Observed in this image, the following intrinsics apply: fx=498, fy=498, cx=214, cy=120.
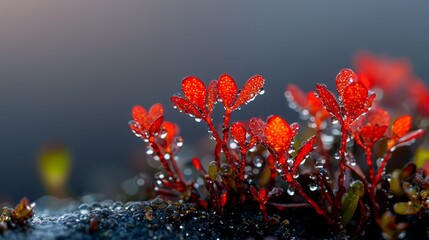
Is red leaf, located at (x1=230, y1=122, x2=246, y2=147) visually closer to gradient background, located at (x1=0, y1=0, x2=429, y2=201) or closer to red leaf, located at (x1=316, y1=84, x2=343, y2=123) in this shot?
red leaf, located at (x1=316, y1=84, x2=343, y2=123)

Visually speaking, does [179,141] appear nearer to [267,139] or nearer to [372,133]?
[267,139]

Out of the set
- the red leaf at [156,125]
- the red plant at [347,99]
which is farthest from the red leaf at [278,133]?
the red leaf at [156,125]

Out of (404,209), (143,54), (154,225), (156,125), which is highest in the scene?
(143,54)

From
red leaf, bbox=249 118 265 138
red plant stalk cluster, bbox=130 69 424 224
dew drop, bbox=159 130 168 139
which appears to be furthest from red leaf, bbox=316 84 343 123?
dew drop, bbox=159 130 168 139

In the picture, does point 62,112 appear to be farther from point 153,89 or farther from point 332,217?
point 332,217

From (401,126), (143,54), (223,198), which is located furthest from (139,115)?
(143,54)

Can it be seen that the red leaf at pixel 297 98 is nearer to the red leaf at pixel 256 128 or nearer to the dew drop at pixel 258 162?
the dew drop at pixel 258 162

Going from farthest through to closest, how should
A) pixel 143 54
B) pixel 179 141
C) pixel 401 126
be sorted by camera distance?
1. pixel 143 54
2. pixel 179 141
3. pixel 401 126
